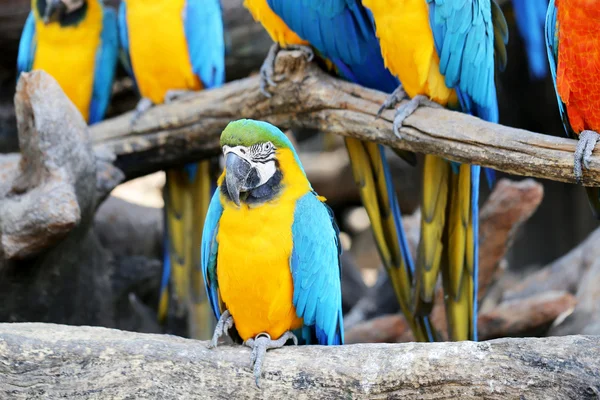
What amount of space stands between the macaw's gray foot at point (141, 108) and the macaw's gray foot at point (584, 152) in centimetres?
185

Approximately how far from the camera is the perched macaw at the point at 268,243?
1.86m

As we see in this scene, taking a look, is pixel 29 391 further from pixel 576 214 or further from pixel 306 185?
pixel 576 214

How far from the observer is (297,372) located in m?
1.81

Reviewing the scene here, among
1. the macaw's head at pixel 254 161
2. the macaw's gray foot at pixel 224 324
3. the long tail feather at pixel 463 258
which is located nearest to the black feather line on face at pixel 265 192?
the macaw's head at pixel 254 161

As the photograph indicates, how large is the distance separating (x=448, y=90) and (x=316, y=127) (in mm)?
523

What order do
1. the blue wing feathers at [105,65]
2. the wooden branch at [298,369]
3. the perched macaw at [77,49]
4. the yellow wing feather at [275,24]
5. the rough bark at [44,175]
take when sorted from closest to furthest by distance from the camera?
the wooden branch at [298,369] → the rough bark at [44,175] → the yellow wing feather at [275,24] → the perched macaw at [77,49] → the blue wing feathers at [105,65]

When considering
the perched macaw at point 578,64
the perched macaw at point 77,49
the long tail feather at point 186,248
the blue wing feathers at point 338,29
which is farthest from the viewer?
the perched macaw at point 77,49

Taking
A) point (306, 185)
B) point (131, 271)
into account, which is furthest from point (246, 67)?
point (306, 185)

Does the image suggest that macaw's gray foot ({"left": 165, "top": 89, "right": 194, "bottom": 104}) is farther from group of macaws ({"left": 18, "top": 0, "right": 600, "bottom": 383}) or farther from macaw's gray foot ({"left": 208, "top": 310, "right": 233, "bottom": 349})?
macaw's gray foot ({"left": 208, "top": 310, "right": 233, "bottom": 349})

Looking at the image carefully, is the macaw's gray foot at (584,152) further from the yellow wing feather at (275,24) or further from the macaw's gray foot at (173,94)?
the macaw's gray foot at (173,94)

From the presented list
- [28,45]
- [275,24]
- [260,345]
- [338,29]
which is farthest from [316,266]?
[28,45]

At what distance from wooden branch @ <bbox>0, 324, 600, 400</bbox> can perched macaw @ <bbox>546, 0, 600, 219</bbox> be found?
53 cm

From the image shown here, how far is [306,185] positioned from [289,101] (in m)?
0.81

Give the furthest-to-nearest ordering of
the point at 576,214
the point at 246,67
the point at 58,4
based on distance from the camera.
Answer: the point at 576,214, the point at 246,67, the point at 58,4
